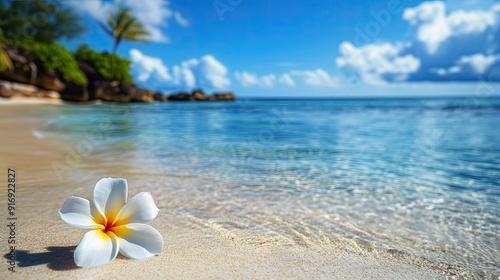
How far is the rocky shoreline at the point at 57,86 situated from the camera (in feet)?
93.1

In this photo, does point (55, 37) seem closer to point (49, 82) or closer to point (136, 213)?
point (49, 82)

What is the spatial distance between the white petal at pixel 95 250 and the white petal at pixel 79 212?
41 mm

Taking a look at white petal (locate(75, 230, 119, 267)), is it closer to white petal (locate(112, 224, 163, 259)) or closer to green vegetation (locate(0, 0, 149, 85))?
white petal (locate(112, 224, 163, 259))

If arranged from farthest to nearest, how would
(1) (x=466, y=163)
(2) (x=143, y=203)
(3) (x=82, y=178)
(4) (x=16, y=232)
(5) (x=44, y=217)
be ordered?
(1) (x=466, y=163)
(3) (x=82, y=178)
(5) (x=44, y=217)
(4) (x=16, y=232)
(2) (x=143, y=203)

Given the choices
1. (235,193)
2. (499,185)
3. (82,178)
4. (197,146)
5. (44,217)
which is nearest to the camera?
(44,217)

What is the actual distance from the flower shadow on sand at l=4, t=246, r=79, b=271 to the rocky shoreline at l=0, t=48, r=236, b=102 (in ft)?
93.8

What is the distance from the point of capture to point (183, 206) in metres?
2.46

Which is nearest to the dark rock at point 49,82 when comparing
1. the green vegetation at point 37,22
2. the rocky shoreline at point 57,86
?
the rocky shoreline at point 57,86

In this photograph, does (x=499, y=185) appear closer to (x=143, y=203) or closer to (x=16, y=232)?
(x=143, y=203)

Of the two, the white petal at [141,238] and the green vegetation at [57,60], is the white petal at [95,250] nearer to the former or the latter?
the white petal at [141,238]

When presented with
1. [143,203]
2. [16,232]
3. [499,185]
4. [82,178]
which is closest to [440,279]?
[143,203]

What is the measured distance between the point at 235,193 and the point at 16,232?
158cm

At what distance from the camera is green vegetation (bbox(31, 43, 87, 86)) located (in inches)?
1262

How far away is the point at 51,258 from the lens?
1.41 metres
